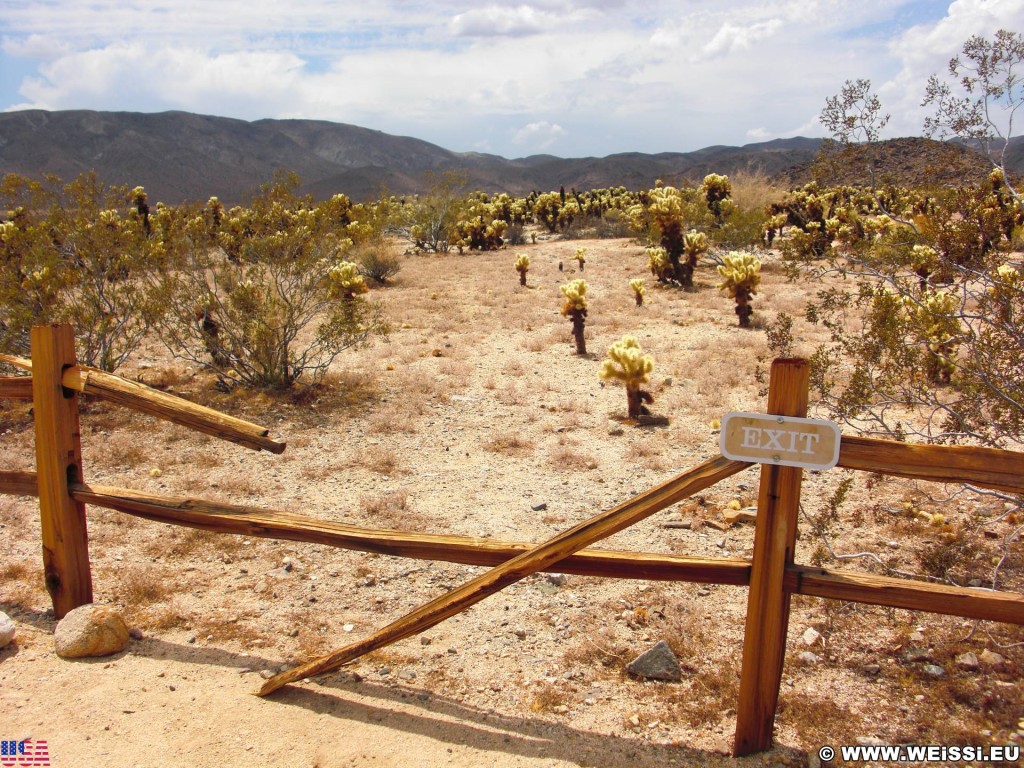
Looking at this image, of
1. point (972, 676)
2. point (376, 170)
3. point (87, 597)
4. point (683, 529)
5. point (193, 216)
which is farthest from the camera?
point (376, 170)

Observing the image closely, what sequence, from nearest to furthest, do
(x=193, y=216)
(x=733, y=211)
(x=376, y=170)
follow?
(x=193, y=216), (x=733, y=211), (x=376, y=170)

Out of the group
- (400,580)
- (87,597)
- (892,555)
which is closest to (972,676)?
(892,555)

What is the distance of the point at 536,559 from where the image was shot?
2.90 meters

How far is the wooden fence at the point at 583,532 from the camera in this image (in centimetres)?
255

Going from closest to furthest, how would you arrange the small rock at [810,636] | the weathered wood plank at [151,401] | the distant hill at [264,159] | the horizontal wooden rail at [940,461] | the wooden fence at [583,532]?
1. the horizontal wooden rail at [940,461]
2. the wooden fence at [583,532]
3. the weathered wood plank at [151,401]
4. the small rock at [810,636]
5. the distant hill at [264,159]

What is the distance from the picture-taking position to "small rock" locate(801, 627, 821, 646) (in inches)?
147

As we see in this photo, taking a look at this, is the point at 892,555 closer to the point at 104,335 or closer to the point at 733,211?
the point at 104,335

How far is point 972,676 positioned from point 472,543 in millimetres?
2325

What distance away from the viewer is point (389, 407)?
8.00m

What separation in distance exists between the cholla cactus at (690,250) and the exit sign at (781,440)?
1309cm

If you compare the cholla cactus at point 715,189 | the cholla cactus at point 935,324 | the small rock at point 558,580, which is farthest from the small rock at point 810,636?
the cholla cactus at point 715,189

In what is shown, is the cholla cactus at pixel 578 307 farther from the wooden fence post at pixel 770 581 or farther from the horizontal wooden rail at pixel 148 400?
the wooden fence post at pixel 770 581

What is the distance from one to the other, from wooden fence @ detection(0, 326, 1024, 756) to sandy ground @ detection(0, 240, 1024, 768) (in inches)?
14.1

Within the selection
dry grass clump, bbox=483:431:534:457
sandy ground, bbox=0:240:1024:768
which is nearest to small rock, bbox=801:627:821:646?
sandy ground, bbox=0:240:1024:768
